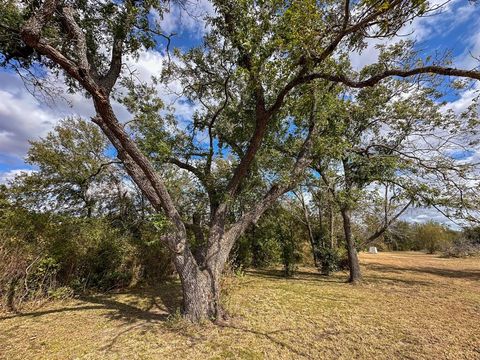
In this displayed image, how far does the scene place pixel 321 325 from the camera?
4219mm

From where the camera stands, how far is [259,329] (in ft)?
13.1

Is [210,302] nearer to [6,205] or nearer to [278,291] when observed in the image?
[278,291]

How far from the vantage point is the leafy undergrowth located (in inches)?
130

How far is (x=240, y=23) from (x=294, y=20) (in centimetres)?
158

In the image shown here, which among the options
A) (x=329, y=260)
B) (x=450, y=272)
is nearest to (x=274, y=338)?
(x=329, y=260)

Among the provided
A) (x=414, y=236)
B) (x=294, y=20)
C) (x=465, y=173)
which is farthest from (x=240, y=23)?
(x=414, y=236)

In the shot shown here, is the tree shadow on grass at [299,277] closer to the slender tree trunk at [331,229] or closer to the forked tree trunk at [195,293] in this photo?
the slender tree trunk at [331,229]

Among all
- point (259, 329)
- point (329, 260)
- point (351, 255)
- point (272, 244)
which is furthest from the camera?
point (329, 260)

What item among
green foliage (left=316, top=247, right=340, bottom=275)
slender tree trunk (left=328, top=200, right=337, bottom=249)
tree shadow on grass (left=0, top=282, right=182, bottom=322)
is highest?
slender tree trunk (left=328, top=200, right=337, bottom=249)

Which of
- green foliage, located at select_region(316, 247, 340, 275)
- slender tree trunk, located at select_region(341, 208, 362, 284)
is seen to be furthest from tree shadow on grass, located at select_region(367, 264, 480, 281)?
slender tree trunk, located at select_region(341, 208, 362, 284)

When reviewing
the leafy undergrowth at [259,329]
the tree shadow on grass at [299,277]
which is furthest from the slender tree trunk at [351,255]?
the leafy undergrowth at [259,329]

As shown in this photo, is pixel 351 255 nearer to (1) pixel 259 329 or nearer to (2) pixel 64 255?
(1) pixel 259 329

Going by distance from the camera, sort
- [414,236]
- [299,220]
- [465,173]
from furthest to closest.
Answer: [414,236], [299,220], [465,173]

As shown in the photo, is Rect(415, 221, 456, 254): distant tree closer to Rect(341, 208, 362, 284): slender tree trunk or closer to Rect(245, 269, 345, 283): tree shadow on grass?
Rect(245, 269, 345, 283): tree shadow on grass
